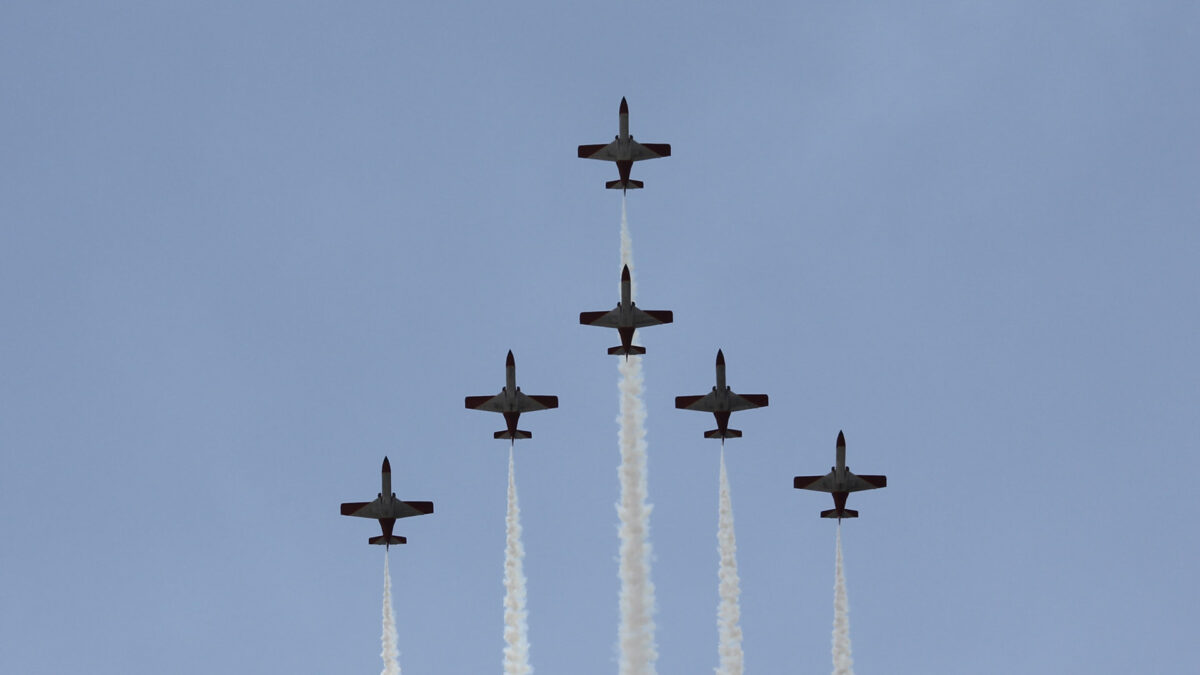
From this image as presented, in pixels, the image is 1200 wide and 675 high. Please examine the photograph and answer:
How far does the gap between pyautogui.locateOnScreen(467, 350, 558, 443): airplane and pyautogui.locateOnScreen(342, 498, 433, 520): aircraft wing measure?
8895 mm

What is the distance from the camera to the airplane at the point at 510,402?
433ft

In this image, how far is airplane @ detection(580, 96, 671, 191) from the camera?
134625 millimetres

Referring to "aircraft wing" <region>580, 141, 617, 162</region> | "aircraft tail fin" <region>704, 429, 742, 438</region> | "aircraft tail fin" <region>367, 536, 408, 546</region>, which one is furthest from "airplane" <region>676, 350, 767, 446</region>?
"aircraft tail fin" <region>367, 536, 408, 546</region>

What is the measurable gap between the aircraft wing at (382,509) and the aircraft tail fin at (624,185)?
2817cm

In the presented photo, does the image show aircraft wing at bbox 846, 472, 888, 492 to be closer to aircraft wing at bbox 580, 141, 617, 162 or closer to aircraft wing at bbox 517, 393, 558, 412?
aircraft wing at bbox 517, 393, 558, 412

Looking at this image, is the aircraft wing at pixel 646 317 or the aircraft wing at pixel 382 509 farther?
the aircraft wing at pixel 382 509

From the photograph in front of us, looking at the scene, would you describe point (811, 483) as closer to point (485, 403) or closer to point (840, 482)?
point (840, 482)

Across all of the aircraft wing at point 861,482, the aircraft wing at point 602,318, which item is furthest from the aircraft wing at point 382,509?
the aircraft wing at point 861,482

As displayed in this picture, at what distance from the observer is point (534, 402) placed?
438ft

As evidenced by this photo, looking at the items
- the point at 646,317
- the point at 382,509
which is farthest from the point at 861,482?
the point at 382,509

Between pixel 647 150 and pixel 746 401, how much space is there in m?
20.4

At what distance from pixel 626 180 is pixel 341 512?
109 feet

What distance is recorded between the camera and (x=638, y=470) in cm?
14050

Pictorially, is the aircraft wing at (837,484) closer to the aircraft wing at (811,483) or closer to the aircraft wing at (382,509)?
the aircraft wing at (811,483)
